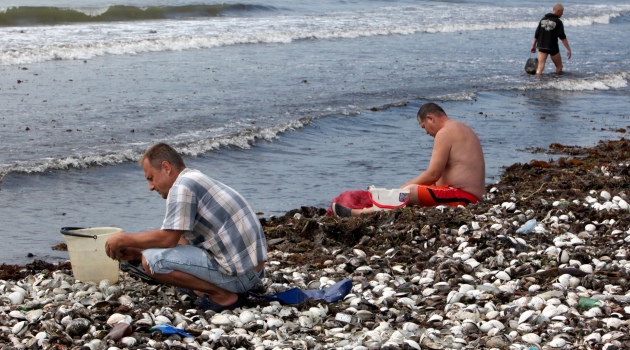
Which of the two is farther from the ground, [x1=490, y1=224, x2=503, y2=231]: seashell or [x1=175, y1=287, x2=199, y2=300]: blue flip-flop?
[x1=490, y1=224, x2=503, y2=231]: seashell

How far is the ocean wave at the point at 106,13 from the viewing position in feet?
90.5

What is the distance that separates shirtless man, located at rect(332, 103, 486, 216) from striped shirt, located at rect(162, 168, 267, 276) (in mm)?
3157

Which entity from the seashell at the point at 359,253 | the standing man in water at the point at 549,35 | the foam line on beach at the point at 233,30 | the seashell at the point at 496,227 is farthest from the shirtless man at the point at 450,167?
the foam line on beach at the point at 233,30

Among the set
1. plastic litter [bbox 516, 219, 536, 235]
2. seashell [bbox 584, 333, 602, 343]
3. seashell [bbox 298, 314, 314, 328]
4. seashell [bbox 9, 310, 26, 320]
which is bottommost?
seashell [bbox 298, 314, 314, 328]

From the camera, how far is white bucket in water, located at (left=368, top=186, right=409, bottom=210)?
26.8 feet

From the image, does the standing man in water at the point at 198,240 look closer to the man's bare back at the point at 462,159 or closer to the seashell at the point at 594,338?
the seashell at the point at 594,338

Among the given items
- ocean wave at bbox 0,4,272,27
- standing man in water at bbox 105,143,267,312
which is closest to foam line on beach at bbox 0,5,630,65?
ocean wave at bbox 0,4,272,27

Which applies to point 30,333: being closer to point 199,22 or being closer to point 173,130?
point 173,130

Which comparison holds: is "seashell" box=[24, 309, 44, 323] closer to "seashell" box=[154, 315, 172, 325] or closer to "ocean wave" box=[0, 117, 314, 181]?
"seashell" box=[154, 315, 172, 325]

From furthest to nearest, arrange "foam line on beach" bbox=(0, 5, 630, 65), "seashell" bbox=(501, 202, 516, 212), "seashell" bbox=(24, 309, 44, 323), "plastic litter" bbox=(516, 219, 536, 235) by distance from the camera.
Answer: "foam line on beach" bbox=(0, 5, 630, 65)
"seashell" bbox=(501, 202, 516, 212)
"plastic litter" bbox=(516, 219, 536, 235)
"seashell" bbox=(24, 309, 44, 323)

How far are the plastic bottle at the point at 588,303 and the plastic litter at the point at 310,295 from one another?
4.84 feet

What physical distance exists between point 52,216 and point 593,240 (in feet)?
17.2

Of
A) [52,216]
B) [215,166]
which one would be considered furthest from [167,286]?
[215,166]

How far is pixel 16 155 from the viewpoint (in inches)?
427
